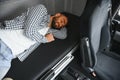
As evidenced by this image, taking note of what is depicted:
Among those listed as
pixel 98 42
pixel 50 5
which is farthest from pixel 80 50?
pixel 50 5

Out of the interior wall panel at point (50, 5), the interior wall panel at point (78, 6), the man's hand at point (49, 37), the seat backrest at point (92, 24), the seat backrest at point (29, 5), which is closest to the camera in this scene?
the seat backrest at point (92, 24)

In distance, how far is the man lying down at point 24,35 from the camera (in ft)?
3.61

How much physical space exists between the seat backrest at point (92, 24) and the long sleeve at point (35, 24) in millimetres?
370

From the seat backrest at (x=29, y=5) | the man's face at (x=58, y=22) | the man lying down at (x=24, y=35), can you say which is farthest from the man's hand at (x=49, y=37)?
the seat backrest at (x=29, y=5)

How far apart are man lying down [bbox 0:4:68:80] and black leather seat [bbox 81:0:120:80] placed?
31 cm

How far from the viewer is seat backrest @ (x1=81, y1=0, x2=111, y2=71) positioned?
1084 mm

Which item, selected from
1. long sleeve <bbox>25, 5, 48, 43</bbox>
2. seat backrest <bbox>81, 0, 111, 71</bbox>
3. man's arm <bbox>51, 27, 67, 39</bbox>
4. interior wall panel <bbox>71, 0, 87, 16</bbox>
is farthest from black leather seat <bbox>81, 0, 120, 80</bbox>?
interior wall panel <bbox>71, 0, 87, 16</bbox>

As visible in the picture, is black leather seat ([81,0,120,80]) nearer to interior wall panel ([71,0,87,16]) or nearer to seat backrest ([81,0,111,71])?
seat backrest ([81,0,111,71])

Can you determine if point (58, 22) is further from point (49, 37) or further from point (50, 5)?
point (50, 5)

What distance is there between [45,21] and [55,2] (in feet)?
1.63

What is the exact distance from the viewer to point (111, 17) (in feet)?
4.45

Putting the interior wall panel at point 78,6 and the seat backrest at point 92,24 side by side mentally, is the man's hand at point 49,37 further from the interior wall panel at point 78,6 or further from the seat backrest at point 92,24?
the interior wall panel at point 78,6

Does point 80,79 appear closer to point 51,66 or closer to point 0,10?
point 51,66

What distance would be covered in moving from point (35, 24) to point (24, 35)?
0.13 meters
